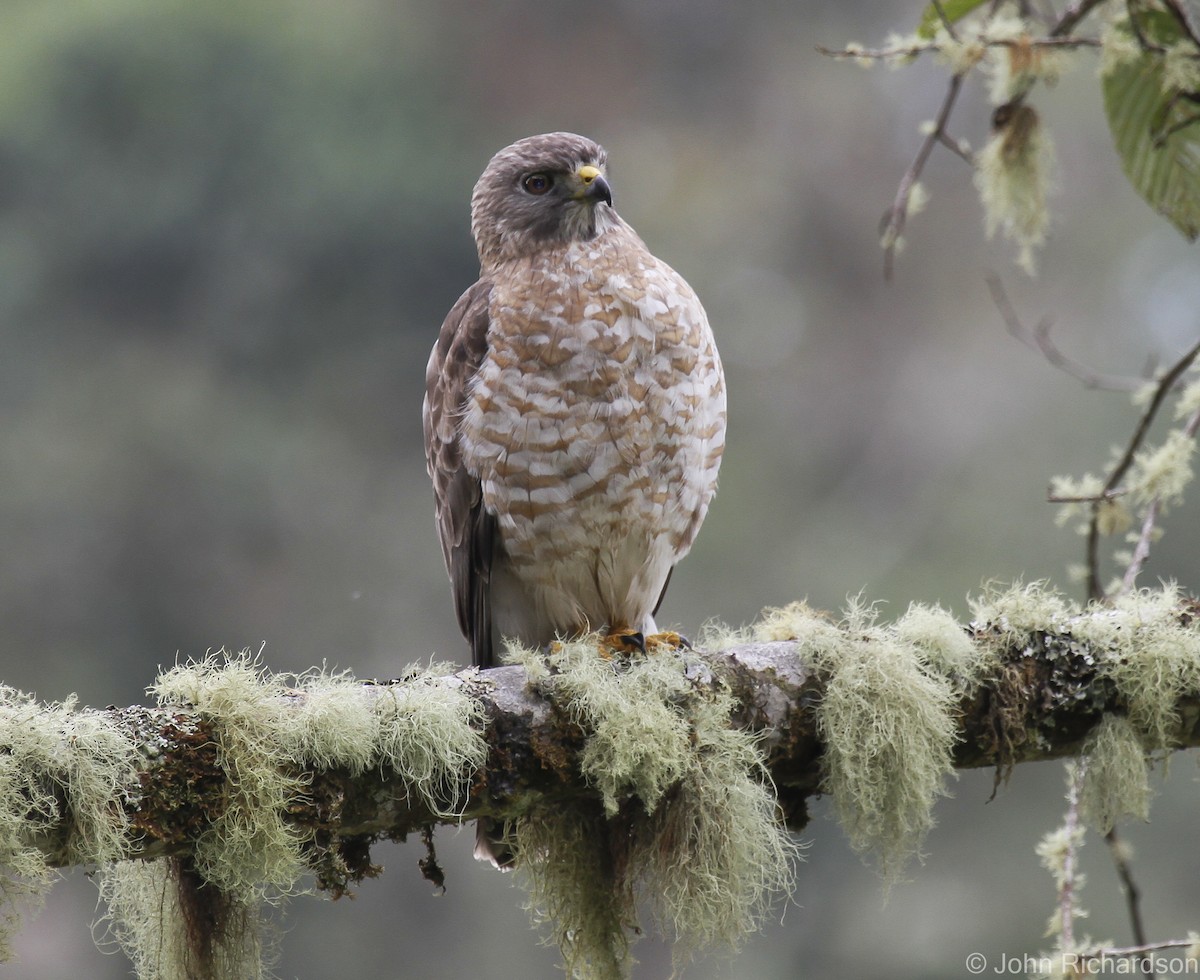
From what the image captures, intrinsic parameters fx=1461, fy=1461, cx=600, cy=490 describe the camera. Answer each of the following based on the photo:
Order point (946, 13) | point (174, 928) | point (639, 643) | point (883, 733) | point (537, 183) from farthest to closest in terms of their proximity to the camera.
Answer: point (537, 183) → point (946, 13) → point (639, 643) → point (883, 733) → point (174, 928)

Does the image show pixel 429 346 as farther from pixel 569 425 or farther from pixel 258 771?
pixel 258 771

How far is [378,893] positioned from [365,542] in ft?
8.99

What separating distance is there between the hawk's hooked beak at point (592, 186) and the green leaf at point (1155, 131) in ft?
4.05

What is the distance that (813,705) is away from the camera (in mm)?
2795

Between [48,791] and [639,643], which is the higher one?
[639,643]

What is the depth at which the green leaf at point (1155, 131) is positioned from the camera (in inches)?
129

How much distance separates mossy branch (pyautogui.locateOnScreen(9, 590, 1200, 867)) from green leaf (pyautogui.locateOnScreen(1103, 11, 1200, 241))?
103cm

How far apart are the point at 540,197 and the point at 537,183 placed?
7cm

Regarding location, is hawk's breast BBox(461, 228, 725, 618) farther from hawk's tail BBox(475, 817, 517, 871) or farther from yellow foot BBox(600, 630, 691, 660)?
hawk's tail BBox(475, 817, 517, 871)

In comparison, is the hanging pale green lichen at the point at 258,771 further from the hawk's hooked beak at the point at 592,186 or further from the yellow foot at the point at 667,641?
the hawk's hooked beak at the point at 592,186

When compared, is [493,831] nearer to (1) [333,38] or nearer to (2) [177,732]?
(2) [177,732]

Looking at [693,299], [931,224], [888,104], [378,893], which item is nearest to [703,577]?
[378,893]

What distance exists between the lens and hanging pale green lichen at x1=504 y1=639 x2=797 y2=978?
2.62 meters

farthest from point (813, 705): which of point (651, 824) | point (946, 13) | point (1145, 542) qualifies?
point (946, 13)
